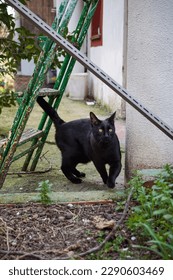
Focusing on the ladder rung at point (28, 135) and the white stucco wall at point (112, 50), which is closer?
the ladder rung at point (28, 135)

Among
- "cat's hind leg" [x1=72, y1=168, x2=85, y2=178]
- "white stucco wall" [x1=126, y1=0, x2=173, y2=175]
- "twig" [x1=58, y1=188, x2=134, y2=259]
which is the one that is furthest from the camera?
"cat's hind leg" [x1=72, y1=168, x2=85, y2=178]

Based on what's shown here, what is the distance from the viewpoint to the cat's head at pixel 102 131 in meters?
2.93

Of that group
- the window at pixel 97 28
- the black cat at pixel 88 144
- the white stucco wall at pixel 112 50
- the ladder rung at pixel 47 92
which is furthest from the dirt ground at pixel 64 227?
the window at pixel 97 28

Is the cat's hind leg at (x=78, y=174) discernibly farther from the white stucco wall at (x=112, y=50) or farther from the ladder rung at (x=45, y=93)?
the white stucco wall at (x=112, y=50)

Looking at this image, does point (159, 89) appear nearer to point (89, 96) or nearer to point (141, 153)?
point (141, 153)

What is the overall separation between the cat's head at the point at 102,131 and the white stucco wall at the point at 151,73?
0.34 meters

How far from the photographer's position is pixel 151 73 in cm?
249

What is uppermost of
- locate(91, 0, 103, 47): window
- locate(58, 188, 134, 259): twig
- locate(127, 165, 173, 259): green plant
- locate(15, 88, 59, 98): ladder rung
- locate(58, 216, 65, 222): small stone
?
locate(91, 0, 103, 47): window

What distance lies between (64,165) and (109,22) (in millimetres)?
4138

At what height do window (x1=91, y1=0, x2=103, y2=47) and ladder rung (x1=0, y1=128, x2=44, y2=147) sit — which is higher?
window (x1=91, y1=0, x2=103, y2=47)

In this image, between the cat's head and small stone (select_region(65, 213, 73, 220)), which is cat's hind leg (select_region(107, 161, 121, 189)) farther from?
small stone (select_region(65, 213, 73, 220))

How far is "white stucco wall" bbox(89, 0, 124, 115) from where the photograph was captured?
6039 millimetres

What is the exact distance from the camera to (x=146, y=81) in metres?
2.51

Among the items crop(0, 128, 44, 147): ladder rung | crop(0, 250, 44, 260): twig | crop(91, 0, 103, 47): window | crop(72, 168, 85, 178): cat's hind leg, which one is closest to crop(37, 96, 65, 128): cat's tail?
crop(0, 128, 44, 147): ladder rung
